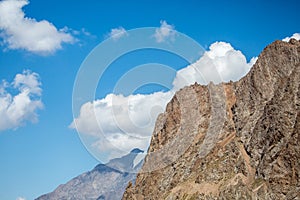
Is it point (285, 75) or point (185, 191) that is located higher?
point (285, 75)

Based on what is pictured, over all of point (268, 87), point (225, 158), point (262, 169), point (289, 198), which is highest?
point (268, 87)

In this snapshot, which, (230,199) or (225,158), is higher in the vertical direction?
(225,158)

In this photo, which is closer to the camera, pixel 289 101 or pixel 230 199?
pixel 230 199

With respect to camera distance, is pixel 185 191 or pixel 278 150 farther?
pixel 185 191

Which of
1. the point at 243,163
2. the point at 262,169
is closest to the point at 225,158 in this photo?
Answer: the point at 243,163

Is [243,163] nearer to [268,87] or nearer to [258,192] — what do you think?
[258,192]

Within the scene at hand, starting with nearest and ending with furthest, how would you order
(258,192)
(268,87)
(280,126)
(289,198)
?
(289,198)
(258,192)
(280,126)
(268,87)

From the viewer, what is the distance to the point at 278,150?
162 meters

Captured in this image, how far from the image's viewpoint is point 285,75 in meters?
192

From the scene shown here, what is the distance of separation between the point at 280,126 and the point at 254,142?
690 inches

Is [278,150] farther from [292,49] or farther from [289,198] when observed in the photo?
[292,49]

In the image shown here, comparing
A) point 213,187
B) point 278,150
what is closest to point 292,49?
point 278,150

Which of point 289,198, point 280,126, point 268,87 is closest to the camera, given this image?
point 289,198

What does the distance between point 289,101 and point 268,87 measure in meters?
26.1
